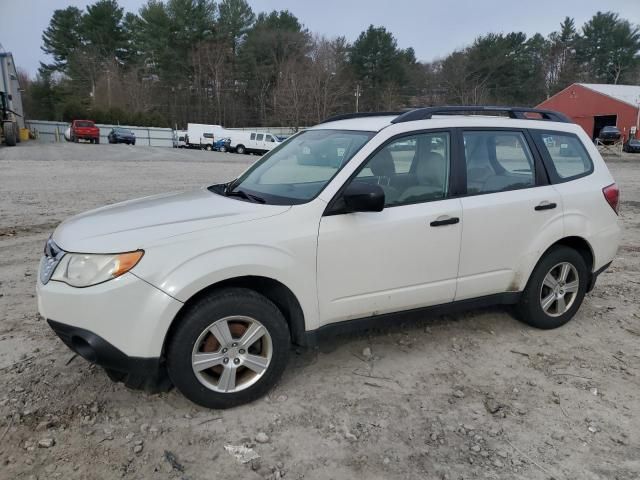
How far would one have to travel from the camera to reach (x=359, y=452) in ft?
9.25

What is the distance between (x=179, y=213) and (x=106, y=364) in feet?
3.35

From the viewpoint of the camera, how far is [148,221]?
3158 mm

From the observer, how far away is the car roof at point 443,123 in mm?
3764

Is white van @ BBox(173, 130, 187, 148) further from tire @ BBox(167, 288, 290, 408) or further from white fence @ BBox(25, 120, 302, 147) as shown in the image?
tire @ BBox(167, 288, 290, 408)

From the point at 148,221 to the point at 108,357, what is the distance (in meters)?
0.84

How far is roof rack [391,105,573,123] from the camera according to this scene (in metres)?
3.81

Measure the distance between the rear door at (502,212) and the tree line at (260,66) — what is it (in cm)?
6020

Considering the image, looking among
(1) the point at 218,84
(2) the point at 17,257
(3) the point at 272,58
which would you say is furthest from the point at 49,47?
Result: (2) the point at 17,257

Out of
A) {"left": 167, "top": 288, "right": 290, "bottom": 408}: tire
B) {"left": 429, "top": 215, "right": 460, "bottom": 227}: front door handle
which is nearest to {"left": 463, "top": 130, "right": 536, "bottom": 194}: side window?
{"left": 429, "top": 215, "right": 460, "bottom": 227}: front door handle

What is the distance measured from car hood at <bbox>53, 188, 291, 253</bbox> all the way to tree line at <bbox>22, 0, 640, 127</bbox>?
2395 inches

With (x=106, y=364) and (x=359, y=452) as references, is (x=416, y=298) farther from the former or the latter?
(x=106, y=364)

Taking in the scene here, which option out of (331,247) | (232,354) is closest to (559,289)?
(331,247)

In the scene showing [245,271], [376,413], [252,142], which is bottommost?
[376,413]

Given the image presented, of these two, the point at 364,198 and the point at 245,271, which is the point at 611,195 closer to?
the point at 364,198
